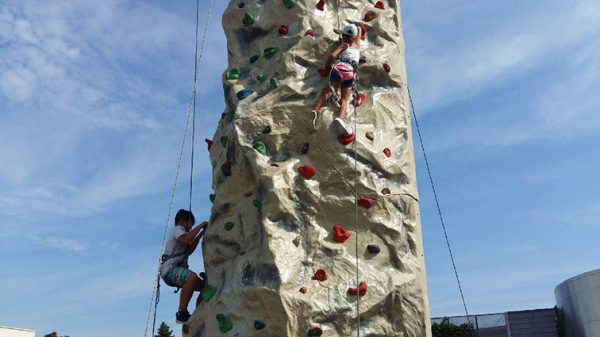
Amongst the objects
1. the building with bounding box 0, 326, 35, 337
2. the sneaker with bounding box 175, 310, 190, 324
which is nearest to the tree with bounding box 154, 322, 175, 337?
the building with bounding box 0, 326, 35, 337

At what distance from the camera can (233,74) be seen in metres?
8.05

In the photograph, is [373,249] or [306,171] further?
[306,171]

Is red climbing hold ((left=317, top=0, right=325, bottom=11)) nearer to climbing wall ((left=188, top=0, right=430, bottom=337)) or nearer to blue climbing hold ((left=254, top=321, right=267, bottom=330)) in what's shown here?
climbing wall ((left=188, top=0, right=430, bottom=337))

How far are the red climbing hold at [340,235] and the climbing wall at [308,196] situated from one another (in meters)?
0.01

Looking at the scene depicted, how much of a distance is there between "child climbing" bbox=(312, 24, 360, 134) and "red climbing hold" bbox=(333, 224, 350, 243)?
46.0 inches

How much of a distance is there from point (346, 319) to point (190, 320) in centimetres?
187

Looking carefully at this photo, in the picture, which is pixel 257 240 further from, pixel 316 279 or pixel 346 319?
pixel 346 319

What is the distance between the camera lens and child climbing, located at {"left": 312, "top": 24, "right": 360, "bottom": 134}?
728 cm

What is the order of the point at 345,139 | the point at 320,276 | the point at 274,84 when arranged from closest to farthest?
the point at 320,276
the point at 345,139
the point at 274,84

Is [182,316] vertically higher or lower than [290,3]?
lower

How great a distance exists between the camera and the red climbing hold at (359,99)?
755 centimetres

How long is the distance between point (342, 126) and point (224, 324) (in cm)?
263

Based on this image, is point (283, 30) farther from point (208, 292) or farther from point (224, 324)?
point (224, 324)

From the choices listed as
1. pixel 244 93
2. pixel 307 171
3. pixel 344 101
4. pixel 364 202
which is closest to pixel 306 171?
pixel 307 171
